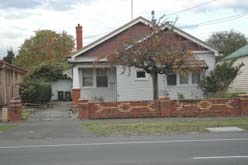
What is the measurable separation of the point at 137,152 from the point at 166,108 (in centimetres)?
1146

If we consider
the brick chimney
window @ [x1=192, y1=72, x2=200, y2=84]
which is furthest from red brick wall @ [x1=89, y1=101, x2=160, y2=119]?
the brick chimney

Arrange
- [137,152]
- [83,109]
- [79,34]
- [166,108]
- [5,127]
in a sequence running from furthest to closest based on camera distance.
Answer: [79,34]
[166,108]
[83,109]
[5,127]
[137,152]

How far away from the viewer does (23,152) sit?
13242 mm

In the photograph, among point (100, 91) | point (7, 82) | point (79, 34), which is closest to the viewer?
point (100, 91)

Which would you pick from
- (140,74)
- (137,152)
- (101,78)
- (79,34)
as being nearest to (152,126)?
(137,152)

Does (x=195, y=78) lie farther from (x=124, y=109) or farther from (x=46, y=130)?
(x=46, y=130)

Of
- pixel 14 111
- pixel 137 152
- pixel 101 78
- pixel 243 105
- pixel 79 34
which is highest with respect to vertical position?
pixel 79 34

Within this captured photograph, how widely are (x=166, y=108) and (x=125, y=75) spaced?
8.27 m

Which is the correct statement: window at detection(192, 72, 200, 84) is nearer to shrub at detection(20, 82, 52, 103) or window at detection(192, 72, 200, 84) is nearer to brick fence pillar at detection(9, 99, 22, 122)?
shrub at detection(20, 82, 52, 103)

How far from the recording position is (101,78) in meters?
33.1

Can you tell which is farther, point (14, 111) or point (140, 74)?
point (140, 74)

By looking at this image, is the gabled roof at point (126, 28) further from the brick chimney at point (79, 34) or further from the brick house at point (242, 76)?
the brick house at point (242, 76)

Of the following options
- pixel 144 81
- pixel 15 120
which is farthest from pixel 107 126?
pixel 144 81

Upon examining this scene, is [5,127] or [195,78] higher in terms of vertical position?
[195,78]
